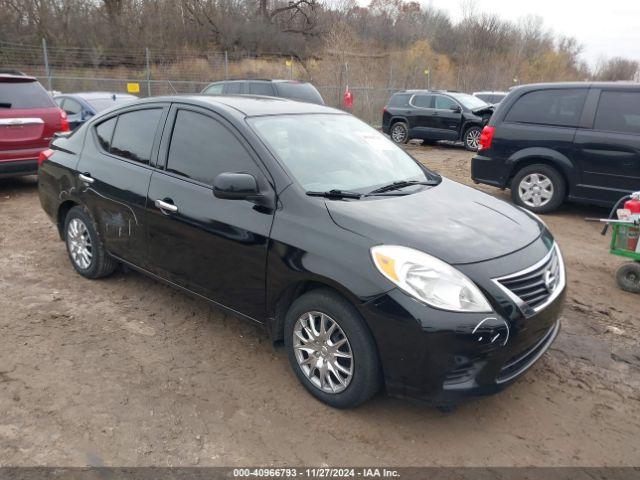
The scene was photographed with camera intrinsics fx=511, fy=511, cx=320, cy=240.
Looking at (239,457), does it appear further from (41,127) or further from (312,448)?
(41,127)

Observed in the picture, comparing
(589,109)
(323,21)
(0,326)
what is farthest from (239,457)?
(323,21)

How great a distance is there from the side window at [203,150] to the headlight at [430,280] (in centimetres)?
113

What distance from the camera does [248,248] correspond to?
3.14m

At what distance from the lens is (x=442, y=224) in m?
2.97

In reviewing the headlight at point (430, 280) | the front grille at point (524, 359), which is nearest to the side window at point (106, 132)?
the headlight at point (430, 280)

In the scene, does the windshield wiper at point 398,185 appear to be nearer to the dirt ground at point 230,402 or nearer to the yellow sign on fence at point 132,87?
the dirt ground at point 230,402

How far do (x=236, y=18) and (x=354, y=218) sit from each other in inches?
1476

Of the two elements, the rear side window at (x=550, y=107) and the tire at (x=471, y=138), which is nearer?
the rear side window at (x=550, y=107)

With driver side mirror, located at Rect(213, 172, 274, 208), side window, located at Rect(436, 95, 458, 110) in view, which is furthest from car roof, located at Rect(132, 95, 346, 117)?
side window, located at Rect(436, 95, 458, 110)

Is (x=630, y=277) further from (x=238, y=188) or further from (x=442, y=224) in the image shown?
(x=238, y=188)

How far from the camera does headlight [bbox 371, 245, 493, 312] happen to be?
2.54 metres

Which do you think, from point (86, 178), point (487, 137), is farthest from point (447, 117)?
point (86, 178)

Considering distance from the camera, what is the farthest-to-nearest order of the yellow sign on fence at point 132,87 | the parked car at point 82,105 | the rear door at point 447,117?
the yellow sign on fence at point 132,87
the rear door at point 447,117
the parked car at point 82,105

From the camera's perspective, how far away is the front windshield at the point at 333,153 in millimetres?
3289
